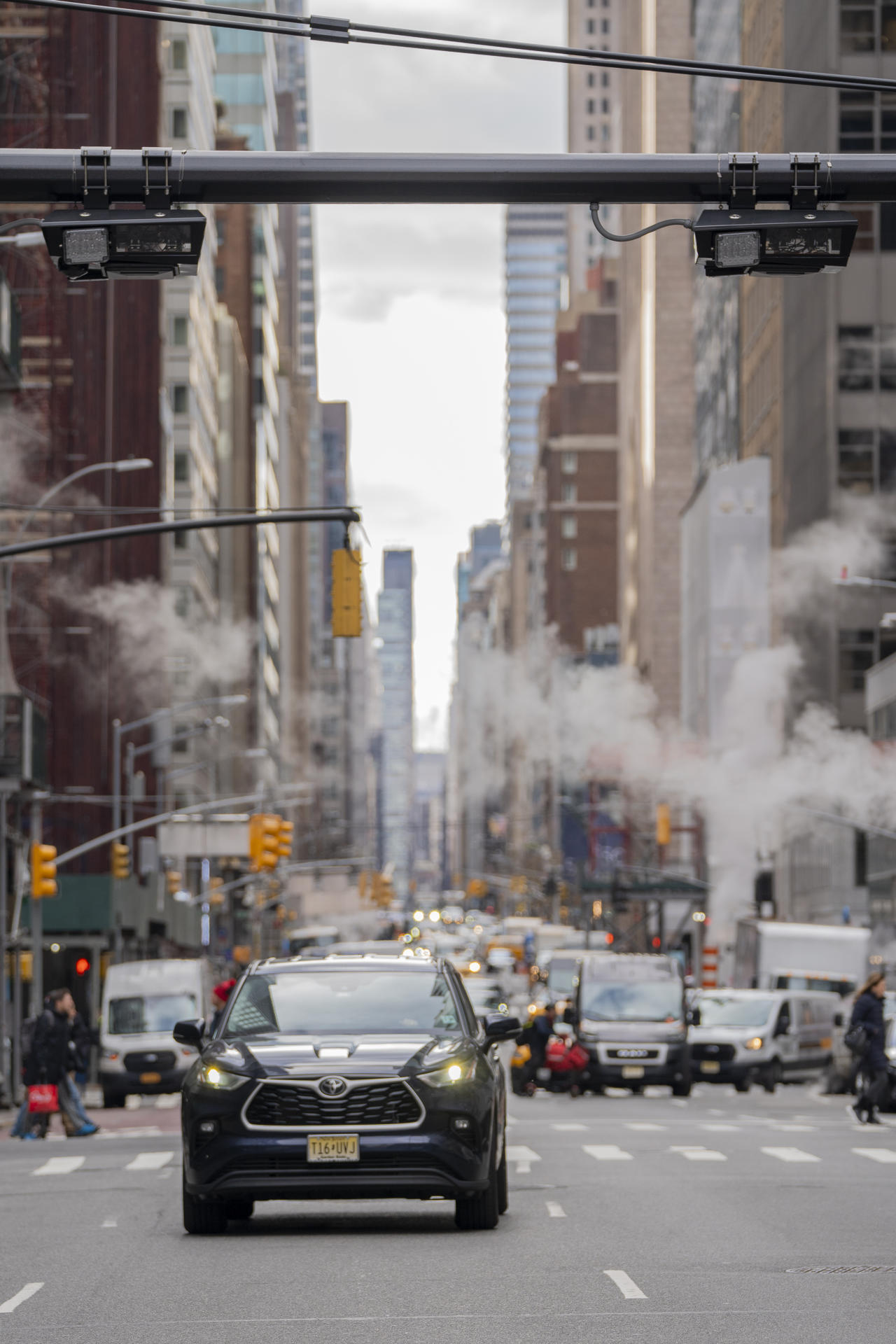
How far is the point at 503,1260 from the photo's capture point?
42.3 feet

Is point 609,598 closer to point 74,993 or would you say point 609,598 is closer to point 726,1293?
point 74,993

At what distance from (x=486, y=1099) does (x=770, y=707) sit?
291 feet

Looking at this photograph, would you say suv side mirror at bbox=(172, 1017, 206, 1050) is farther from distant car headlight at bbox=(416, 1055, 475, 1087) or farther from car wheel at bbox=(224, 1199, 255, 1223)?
distant car headlight at bbox=(416, 1055, 475, 1087)

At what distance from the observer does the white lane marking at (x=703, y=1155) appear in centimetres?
2147

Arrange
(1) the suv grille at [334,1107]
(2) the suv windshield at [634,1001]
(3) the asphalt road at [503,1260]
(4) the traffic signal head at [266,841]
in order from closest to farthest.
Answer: (3) the asphalt road at [503,1260], (1) the suv grille at [334,1107], (2) the suv windshield at [634,1001], (4) the traffic signal head at [266,841]

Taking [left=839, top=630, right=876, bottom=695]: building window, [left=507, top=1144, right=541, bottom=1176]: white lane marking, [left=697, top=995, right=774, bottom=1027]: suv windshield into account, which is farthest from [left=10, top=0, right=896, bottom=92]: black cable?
[left=839, top=630, right=876, bottom=695]: building window

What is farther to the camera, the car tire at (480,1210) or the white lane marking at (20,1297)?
the car tire at (480,1210)

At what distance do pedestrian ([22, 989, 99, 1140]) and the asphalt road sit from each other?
6550mm

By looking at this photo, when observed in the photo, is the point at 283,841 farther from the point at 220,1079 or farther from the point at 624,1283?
the point at 624,1283

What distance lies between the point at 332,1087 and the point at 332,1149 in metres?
0.37

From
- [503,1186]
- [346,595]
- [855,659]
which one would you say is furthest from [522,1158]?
[855,659]

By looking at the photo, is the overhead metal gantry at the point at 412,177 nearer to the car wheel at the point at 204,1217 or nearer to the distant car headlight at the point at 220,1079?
the distant car headlight at the point at 220,1079

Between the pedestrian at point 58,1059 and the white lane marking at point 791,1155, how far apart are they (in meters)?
9.89

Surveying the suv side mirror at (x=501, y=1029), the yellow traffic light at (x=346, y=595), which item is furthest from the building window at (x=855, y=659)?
the suv side mirror at (x=501, y=1029)
